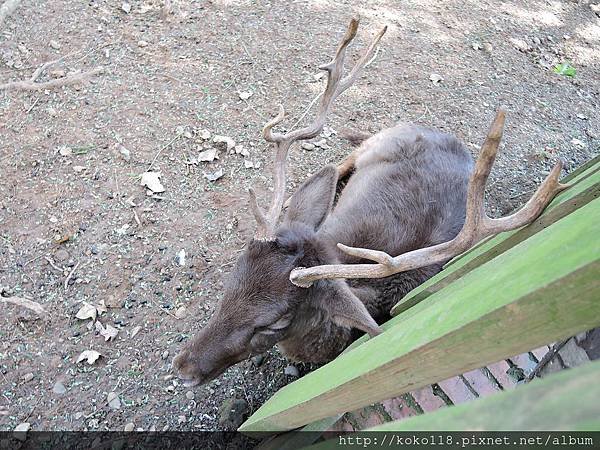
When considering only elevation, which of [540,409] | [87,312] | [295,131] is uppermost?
[540,409]

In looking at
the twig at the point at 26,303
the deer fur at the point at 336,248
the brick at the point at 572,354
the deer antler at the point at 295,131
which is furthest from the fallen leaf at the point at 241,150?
the brick at the point at 572,354

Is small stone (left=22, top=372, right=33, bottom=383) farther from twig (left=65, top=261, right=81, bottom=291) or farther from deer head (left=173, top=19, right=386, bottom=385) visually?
deer head (left=173, top=19, right=386, bottom=385)

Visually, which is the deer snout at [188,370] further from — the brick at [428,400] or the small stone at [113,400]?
the brick at [428,400]

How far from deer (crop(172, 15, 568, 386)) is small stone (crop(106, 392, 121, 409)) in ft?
1.77

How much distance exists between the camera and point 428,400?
2.83 metres

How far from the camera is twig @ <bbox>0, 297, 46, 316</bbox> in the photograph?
3.90 m

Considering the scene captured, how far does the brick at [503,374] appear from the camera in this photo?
271cm

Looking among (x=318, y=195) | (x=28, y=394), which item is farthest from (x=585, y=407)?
(x=28, y=394)

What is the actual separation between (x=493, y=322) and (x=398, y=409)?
4.92ft

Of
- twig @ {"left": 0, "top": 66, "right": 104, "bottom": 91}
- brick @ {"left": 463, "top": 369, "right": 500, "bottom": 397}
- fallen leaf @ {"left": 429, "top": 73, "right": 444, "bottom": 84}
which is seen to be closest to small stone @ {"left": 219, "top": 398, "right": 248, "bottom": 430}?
brick @ {"left": 463, "top": 369, "right": 500, "bottom": 397}

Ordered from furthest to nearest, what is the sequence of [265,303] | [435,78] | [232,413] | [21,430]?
[435,78] → [232,413] → [21,430] → [265,303]

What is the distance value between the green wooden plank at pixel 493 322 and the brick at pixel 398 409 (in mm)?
566

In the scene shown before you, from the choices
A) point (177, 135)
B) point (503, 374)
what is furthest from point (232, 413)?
point (177, 135)

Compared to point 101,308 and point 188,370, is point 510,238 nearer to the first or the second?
point 188,370
